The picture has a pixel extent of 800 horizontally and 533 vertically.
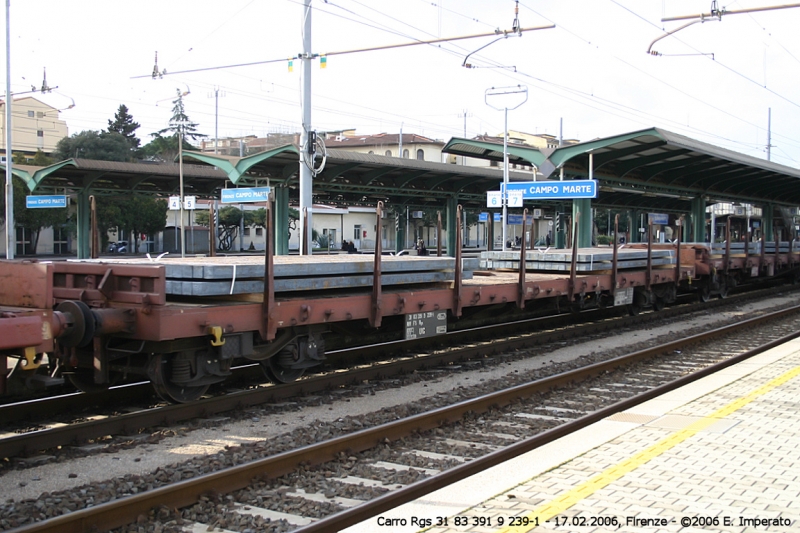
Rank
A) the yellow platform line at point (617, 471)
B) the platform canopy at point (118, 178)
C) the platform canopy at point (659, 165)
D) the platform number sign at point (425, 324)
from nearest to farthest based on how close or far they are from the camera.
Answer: the yellow platform line at point (617, 471) → the platform number sign at point (425, 324) → the platform canopy at point (659, 165) → the platform canopy at point (118, 178)

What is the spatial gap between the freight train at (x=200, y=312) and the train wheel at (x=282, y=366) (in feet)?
0.05

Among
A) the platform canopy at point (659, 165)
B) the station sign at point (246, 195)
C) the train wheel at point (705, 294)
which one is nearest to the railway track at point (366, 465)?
the train wheel at point (705, 294)

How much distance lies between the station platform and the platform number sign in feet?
11.3

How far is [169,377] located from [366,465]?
2.71 metres

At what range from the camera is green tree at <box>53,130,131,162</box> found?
75.8 meters

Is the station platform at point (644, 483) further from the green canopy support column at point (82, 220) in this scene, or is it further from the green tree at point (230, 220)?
the green tree at point (230, 220)

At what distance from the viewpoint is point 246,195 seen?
24031mm

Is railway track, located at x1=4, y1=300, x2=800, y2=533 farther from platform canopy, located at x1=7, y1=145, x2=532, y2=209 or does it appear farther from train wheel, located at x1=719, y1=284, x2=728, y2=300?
platform canopy, located at x1=7, y1=145, x2=532, y2=209

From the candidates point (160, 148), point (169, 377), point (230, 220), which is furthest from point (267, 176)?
point (160, 148)

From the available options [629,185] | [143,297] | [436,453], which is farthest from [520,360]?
[629,185]

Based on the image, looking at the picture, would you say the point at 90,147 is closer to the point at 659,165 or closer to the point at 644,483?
the point at 659,165

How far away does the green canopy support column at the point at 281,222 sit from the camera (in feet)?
94.1

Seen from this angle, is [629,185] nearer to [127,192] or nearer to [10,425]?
[127,192]

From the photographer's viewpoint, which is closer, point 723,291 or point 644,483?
point 644,483
